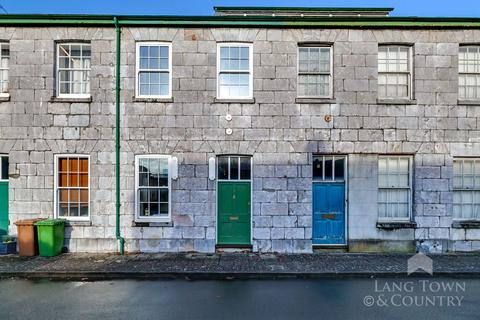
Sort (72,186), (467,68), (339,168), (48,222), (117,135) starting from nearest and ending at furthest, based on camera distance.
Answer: (48,222) → (117,135) → (72,186) → (339,168) → (467,68)

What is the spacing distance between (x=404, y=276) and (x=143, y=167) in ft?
26.5

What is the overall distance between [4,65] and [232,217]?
8963 mm

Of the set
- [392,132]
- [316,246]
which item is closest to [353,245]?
[316,246]

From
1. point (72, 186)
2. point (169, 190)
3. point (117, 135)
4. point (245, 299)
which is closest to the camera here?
point (245, 299)

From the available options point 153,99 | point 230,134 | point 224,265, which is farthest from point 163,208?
point 153,99

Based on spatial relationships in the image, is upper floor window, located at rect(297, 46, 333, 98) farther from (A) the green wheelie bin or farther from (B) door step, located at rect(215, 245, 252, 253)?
(A) the green wheelie bin

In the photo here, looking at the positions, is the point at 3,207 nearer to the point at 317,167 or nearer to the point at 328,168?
the point at 317,167

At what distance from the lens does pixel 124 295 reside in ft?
23.0

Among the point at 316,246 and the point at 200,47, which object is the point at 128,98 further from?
the point at 316,246

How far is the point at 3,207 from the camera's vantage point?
10.5 m

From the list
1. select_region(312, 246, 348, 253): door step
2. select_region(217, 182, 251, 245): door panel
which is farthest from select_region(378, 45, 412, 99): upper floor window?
select_region(217, 182, 251, 245): door panel

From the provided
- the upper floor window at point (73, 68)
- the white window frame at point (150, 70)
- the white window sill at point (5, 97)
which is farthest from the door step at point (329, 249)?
the white window sill at point (5, 97)

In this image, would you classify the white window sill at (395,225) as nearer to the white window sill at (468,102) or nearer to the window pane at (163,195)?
the white window sill at (468,102)

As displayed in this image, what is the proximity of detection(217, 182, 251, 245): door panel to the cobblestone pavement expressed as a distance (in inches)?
23.8
